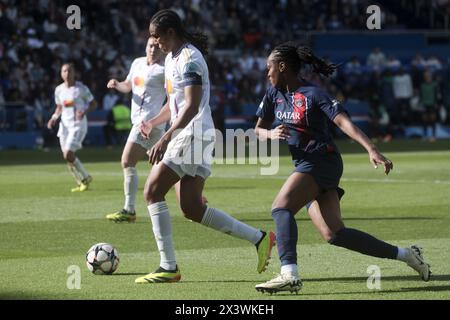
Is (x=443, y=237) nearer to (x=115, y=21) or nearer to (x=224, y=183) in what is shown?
(x=224, y=183)

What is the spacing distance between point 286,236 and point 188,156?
1.37m

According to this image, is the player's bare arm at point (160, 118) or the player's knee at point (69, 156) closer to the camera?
the player's bare arm at point (160, 118)

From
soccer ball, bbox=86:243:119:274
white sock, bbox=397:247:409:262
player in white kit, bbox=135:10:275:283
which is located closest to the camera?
white sock, bbox=397:247:409:262

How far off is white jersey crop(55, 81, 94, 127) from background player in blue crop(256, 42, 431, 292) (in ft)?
40.4

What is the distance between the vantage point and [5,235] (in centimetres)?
1399

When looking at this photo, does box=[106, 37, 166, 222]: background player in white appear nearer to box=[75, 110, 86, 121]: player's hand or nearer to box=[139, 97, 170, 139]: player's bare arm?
box=[139, 97, 170, 139]: player's bare arm

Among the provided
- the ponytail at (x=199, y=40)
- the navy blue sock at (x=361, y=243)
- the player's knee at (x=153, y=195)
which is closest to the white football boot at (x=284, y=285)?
the navy blue sock at (x=361, y=243)

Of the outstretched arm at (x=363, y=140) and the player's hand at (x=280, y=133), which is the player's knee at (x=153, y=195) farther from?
the outstretched arm at (x=363, y=140)

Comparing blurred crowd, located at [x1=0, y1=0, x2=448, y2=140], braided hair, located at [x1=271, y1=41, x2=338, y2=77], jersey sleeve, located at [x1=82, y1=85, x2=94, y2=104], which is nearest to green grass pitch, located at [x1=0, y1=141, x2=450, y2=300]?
jersey sleeve, located at [x1=82, y1=85, x2=94, y2=104]

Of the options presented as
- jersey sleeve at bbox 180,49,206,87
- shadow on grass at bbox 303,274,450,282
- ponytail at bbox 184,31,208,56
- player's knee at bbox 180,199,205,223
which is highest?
ponytail at bbox 184,31,208,56

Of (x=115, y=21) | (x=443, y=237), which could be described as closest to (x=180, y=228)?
(x=443, y=237)

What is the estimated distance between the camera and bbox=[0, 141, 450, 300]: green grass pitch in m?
9.77

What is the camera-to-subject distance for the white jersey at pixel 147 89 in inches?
627

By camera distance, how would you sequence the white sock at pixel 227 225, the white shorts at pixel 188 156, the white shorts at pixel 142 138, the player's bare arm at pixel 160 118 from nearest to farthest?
the white shorts at pixel 188 156, the white sock at pixel 227 225, the player's bare arm at pixel 160 118, the white shorts at pixel 142 138
